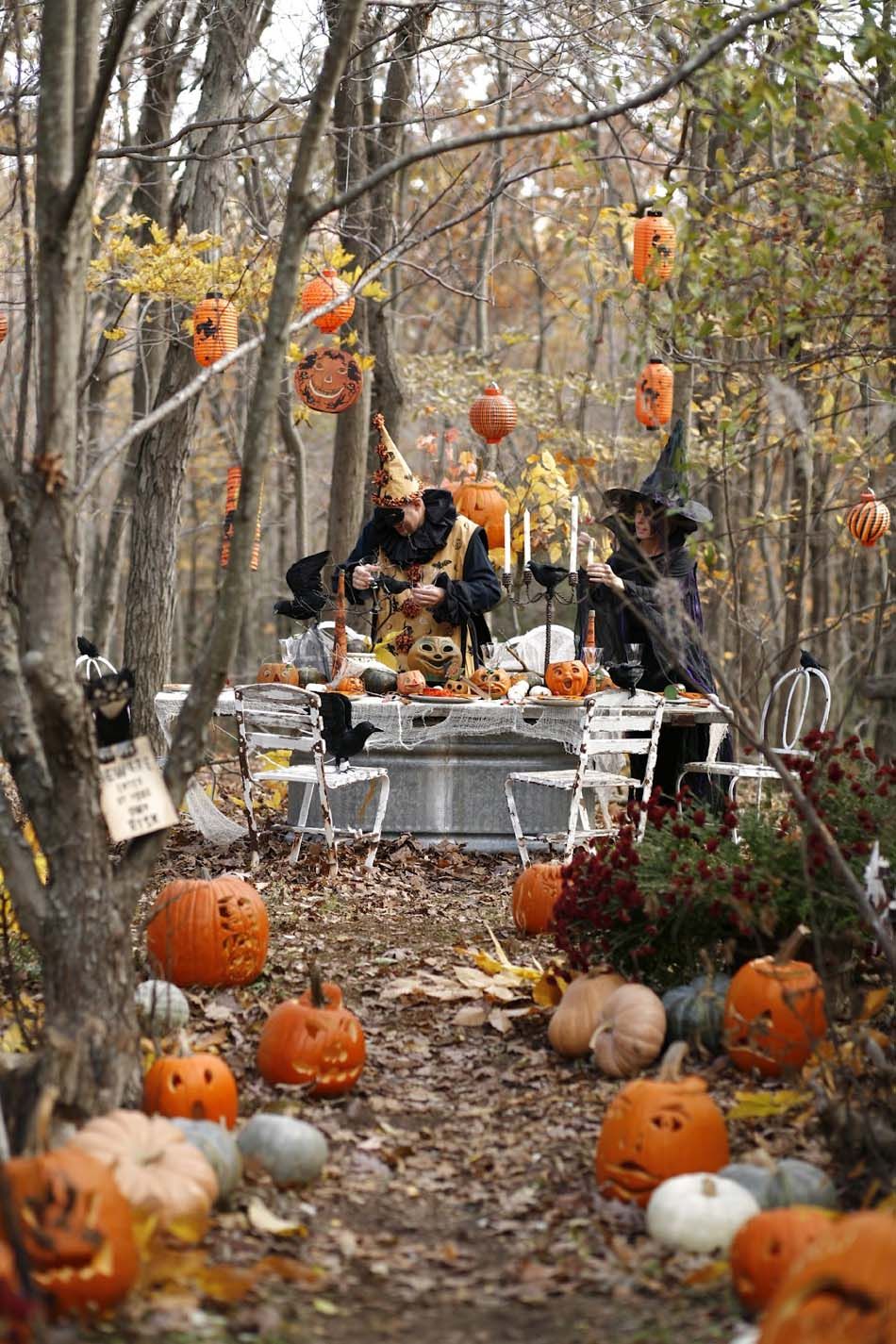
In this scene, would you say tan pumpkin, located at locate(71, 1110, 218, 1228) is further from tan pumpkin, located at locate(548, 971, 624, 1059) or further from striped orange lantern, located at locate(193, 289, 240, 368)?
striped orange lantern, located at locate(193, 289, 240, 368)

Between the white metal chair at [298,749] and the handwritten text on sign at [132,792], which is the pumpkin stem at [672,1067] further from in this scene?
the white metal chair at [298,749]

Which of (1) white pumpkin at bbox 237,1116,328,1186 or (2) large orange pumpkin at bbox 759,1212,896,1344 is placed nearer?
(2) large orange pumpkin at bbox 759,1212,896,1344

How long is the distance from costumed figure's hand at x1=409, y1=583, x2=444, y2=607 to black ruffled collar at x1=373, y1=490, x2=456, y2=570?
0.40 m

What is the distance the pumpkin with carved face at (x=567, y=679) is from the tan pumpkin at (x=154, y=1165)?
5.38 metres

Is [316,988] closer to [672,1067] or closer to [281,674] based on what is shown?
[672,1067]

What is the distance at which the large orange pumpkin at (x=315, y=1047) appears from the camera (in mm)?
4871

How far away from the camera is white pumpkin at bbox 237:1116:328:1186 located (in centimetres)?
414

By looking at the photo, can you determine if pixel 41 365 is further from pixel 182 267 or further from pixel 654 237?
pixel 654 237

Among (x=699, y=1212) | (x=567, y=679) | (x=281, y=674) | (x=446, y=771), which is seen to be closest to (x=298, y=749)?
(x=281, y=674)

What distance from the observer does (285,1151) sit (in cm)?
415

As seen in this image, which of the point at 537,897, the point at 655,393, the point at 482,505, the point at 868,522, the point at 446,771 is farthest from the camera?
the point at 482,505

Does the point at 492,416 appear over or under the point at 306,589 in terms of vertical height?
over

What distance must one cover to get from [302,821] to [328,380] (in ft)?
10.8

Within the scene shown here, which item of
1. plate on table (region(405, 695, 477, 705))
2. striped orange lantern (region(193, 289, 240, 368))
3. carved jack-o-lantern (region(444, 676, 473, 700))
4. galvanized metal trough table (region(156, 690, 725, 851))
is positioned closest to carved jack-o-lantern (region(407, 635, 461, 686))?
carved jack-o-lantern (region(444, 676, 473, 700))
